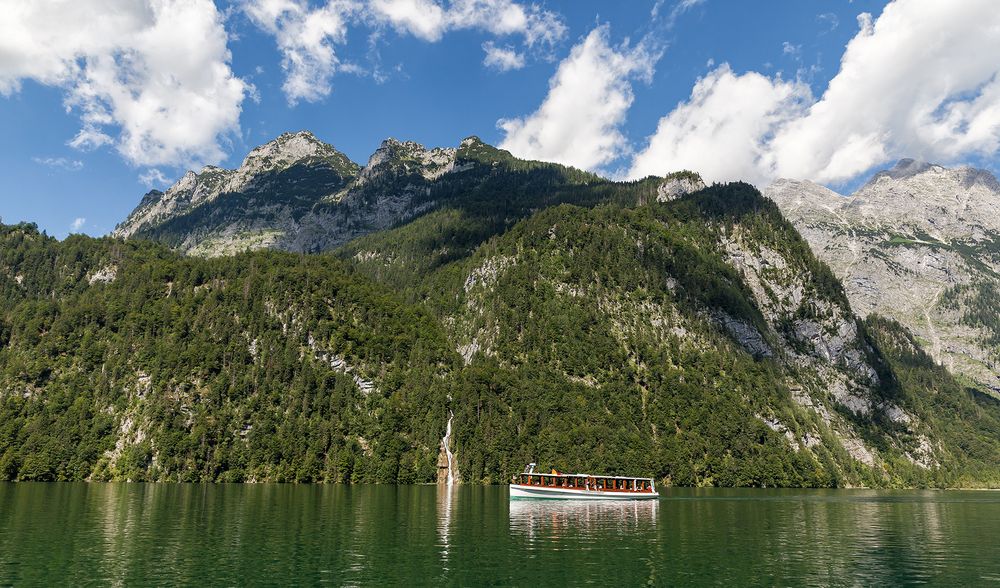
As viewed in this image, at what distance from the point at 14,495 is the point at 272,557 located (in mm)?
105007

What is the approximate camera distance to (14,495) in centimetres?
12750

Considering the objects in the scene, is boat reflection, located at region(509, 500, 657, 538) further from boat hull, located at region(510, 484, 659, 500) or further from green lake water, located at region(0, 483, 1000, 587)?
boat hull, located at region(510, 484, 659, 500)

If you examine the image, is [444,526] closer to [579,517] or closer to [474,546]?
[474,546]

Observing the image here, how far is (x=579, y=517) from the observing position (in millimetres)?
104312

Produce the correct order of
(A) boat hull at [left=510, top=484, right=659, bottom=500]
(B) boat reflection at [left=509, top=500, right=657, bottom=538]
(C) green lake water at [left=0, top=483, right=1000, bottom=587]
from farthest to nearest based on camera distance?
(A) boat hull at [left=510, top=484, right=659, bottom=500]
(B) boat reflection at [left=509, top=500, right=657, bottom=538]
(C) green lake water at [left=0, top=483, right=1000, bottom=587]

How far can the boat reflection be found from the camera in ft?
278

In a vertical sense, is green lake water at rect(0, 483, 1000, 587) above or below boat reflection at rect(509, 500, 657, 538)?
above

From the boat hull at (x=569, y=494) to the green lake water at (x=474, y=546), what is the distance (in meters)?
22.1

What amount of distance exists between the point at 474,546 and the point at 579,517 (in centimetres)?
4159

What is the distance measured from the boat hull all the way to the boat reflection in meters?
1.09

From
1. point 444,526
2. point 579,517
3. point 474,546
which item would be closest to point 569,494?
point 579,517

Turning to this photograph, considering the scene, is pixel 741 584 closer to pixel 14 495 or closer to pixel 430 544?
pixel 430 544

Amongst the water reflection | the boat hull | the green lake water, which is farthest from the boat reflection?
the water reflection

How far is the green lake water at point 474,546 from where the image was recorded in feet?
168
